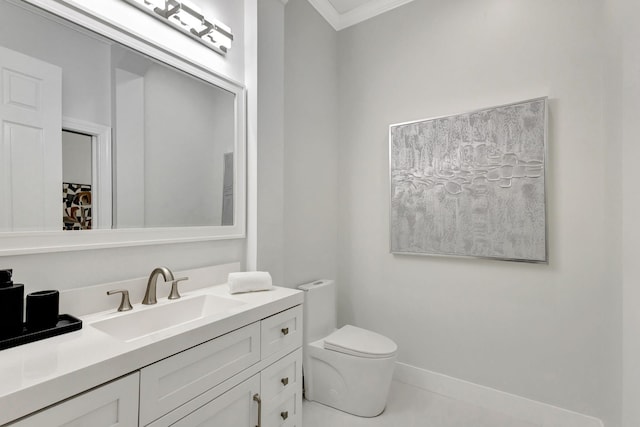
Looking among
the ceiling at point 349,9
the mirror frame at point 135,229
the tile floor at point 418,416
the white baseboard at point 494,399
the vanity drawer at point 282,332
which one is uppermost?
the ceiling at point 349,9

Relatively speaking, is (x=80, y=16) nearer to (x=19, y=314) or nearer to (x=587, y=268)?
(x=19, y=314)

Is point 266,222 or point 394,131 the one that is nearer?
point 266,222

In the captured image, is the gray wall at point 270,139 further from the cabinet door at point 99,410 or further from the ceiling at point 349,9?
the cabinet door at point 99,410

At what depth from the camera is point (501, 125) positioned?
74.0 inches

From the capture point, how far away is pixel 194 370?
3.21ft

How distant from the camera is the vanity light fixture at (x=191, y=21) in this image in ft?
4.42

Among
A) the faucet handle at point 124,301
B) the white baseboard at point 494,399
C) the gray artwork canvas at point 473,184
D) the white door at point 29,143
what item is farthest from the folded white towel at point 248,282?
the white baseboard at point 494,399

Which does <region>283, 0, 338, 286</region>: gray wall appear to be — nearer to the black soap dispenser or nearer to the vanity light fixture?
the vanity light fixture

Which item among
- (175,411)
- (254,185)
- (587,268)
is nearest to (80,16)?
(254,185)

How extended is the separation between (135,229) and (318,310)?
3.98 feet

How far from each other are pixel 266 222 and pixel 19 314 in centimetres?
109

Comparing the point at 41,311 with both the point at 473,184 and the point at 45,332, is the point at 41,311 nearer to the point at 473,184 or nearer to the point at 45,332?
the point at 45,332

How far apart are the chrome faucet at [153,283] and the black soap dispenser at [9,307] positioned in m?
0.42

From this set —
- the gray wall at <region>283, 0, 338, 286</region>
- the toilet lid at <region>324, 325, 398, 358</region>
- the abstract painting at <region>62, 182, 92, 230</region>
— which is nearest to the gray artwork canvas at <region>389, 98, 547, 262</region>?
the gray wall at <region>283, 0, 338, 286</region>
